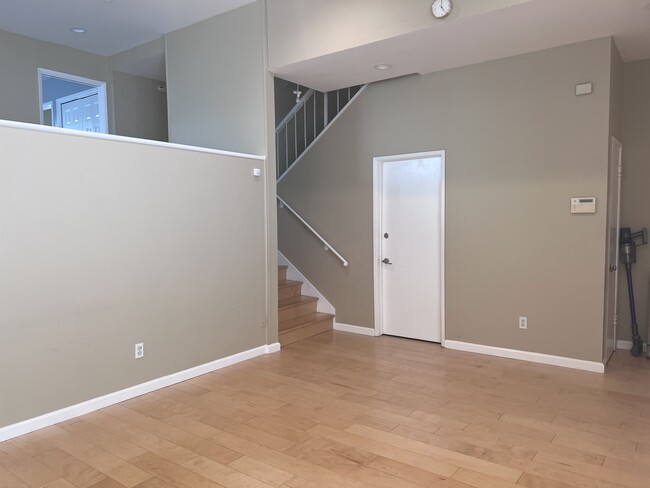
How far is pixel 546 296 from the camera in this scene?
4.32m

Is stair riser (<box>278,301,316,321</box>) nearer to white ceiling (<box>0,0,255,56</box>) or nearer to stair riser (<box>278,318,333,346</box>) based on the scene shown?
stair riser (<box>278,318,333,346</box>)

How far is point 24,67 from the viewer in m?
5.33

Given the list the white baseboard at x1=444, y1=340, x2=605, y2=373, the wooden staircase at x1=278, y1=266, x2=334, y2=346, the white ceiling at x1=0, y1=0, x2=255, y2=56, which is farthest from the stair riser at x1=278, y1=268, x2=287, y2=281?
the white ceiling at x1=0, y1=0, x2=255, y2=56

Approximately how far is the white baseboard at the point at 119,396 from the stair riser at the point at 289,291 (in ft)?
3.26

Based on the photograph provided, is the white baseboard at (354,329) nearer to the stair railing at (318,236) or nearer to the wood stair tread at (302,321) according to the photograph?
the wood stair tread at (302,321)

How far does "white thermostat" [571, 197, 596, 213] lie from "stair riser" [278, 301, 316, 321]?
3.01 meters

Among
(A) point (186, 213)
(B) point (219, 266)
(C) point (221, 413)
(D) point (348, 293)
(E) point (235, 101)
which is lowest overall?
(C) point (221, 413)

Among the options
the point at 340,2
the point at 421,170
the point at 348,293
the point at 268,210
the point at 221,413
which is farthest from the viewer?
the point at 348,293

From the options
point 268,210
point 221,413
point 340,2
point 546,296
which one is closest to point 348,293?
point 268,210

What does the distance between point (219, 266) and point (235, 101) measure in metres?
1.68

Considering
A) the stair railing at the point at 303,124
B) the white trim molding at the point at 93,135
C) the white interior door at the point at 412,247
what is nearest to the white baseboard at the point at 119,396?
the white interior door at the point at 412,247

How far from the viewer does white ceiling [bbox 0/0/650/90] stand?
11.2ft

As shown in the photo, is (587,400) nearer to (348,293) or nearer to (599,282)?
(599,282)

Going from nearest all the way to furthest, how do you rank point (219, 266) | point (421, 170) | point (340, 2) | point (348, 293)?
point (340, 2) < point (219, 266) < point (421, 170) < point (348, 293)
